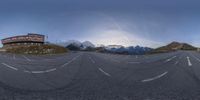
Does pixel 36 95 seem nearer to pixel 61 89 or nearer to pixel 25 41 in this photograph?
pixel 61 89

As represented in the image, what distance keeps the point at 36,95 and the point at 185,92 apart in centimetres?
424

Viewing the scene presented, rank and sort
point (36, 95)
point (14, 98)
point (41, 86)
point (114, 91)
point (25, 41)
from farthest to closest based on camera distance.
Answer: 1. point (25, 41)
2. point (41, 86)
3. point (114, 91)
4. point (36, 95)
5. point (14, 98)

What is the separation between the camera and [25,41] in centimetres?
1294

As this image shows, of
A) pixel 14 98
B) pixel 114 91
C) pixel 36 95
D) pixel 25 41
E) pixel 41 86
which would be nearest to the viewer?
pixel 14 98

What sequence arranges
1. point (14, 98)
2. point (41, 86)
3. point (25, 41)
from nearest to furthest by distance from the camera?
point (14, 98) < point (41, 86) < point (25, 41)

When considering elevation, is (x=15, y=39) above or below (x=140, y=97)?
above

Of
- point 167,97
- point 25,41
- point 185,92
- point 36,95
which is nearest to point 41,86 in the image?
point 36,95

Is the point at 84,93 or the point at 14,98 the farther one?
the point at 84,93

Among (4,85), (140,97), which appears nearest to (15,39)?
(4,85)

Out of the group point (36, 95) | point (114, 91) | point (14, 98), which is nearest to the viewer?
point (14, 98)

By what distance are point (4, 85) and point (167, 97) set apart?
4.84m

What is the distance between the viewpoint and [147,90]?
7.94 m

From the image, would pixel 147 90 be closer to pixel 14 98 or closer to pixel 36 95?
pixel 36 95

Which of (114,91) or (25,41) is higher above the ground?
(25,41)
